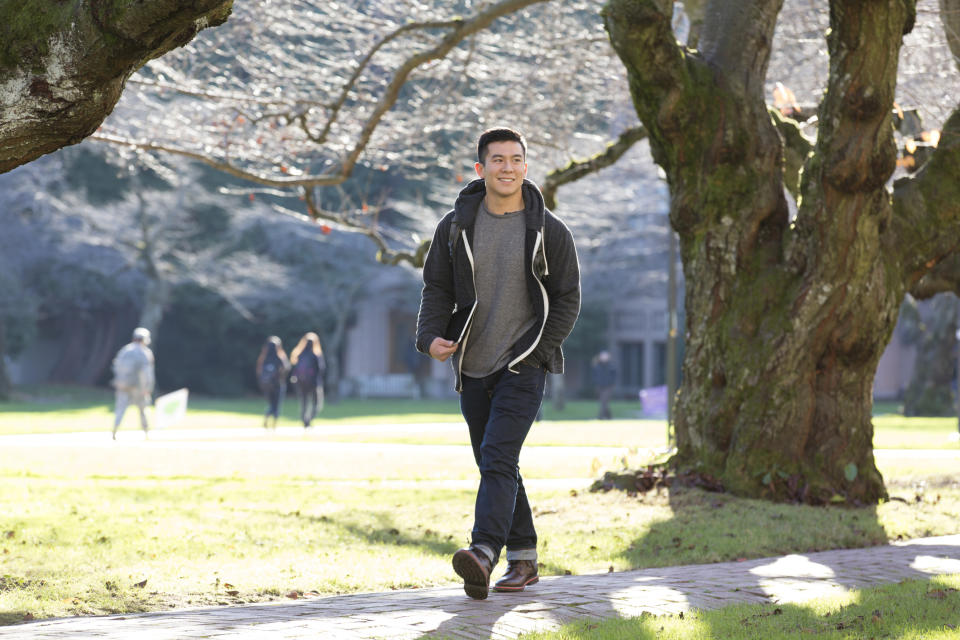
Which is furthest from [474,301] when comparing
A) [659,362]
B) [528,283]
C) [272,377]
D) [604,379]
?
[659,362]

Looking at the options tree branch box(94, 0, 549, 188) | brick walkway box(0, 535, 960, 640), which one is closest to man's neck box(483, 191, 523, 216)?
brick walkway box(0, 535, 960, 640)

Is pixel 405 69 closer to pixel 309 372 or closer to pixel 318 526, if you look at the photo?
pixel 318 526

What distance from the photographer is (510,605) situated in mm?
5316

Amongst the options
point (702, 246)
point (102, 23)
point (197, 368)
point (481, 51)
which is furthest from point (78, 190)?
point (102, 23)

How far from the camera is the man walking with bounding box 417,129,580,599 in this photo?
5680 millimetres

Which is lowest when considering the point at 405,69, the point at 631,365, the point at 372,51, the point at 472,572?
the point at 472,572

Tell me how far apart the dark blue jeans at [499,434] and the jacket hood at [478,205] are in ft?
2.14

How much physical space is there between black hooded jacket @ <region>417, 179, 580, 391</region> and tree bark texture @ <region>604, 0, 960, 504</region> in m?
3.69

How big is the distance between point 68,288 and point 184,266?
355 cm

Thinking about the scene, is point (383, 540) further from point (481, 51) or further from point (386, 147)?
point (481, 51)

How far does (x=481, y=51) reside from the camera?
612 inches

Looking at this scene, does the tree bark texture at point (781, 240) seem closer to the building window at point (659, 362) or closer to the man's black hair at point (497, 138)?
the man's black hair at point (497, 138)

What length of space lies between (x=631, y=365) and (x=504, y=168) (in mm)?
41506

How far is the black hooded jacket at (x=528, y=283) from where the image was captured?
5727 millimetres
